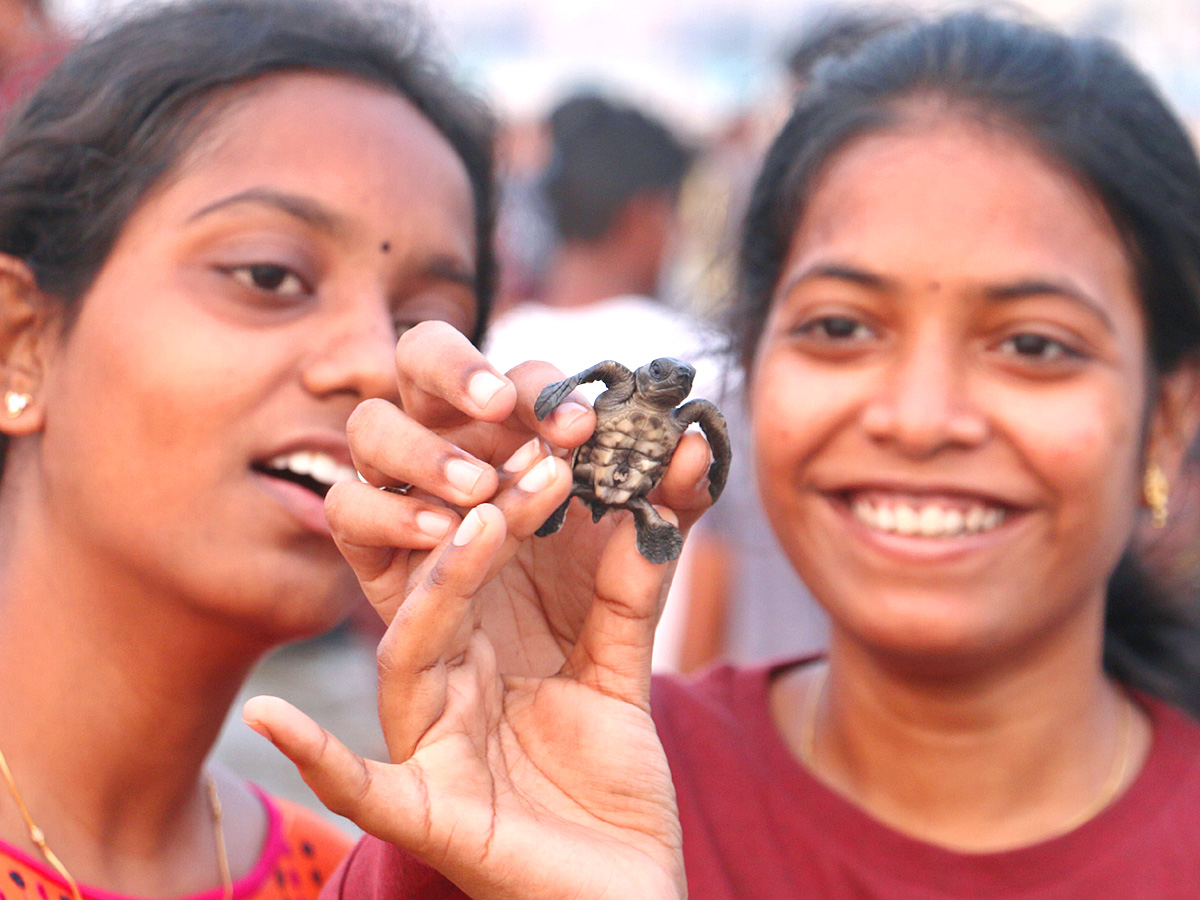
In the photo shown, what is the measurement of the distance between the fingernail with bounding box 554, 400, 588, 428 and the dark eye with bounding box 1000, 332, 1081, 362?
75 centimetres

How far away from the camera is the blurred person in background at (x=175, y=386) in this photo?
1.44m

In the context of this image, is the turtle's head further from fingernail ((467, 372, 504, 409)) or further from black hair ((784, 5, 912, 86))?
black hair ((784, 5, 912, 86))

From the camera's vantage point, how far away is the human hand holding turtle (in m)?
1.09

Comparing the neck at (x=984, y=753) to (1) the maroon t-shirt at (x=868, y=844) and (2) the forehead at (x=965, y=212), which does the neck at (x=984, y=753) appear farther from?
(2) the forehead at (x=965, y=212)

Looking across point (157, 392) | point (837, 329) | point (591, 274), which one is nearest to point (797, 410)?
point (837, 329)

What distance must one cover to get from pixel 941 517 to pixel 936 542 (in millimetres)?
41

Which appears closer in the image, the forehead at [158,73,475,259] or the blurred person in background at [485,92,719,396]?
the forehead at [158,73,475,259]

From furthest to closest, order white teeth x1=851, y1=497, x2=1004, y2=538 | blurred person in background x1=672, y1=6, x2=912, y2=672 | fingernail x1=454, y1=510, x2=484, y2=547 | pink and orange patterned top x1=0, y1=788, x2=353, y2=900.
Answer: blurred person in background x1=672, y1=6, x2=912, y2=672 → white teeth x1=851, y1=497, x2=1004, y2=538 → pink and orange patterned top x1=0, y1=788, x2=353, y2=900 → fingernail x1=454, y1=510, x2=484, y2=547

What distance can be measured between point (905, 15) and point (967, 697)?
1493 millimetres

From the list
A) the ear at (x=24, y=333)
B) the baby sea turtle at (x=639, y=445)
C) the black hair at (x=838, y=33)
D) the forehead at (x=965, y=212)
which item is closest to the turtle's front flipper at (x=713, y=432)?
the baby sea turtle at (x=639, y=445)

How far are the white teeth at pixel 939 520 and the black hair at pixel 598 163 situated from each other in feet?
8.72

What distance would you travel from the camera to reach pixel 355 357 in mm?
1466

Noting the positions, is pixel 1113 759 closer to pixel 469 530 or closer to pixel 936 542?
pixel 936 542

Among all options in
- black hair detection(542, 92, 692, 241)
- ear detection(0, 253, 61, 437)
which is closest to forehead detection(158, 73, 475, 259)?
ear detection(0, 253, 61, 437)
